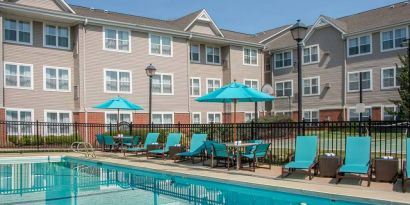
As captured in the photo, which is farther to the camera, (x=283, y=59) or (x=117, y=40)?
(x=283, y=59)

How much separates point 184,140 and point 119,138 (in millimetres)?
3386

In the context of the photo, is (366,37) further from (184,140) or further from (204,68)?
(184,140)

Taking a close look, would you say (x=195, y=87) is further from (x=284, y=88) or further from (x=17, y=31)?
(x=17, y=31)

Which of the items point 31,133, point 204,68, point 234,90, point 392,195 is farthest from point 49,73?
point 392,195

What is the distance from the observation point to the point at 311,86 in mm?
37125

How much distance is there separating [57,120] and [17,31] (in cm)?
621

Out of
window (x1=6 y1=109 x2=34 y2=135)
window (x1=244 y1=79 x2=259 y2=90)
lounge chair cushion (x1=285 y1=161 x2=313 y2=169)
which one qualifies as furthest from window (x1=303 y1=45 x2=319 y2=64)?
lounge chair cushion (x1=285 y1=161 x2=313 y2=169)

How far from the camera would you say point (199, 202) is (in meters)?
9.62

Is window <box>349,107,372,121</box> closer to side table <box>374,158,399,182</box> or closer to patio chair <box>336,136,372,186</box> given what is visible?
patio chair <box>336,136,372,186</box>

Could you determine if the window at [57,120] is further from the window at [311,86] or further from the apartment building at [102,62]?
the window at [311,86]

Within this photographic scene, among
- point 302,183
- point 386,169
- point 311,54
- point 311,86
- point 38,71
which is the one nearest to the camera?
point 386,169

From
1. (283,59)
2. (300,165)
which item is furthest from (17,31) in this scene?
(283,59)

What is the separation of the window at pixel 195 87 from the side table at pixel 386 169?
81.1 ft

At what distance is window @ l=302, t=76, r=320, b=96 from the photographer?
3649cm
